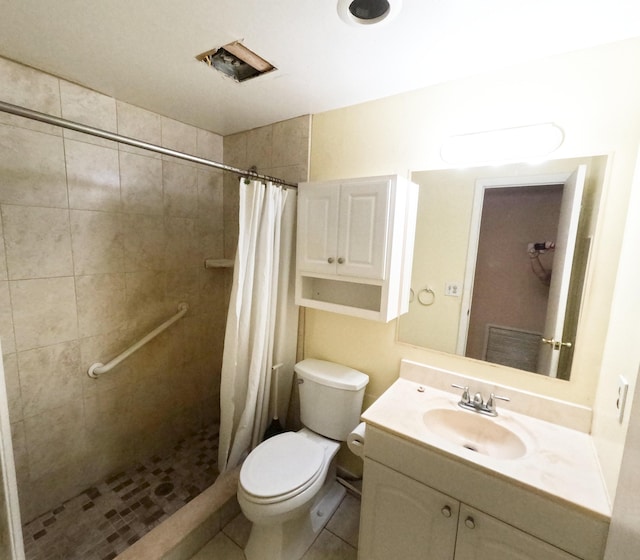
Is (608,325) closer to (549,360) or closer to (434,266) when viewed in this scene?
(549,360)

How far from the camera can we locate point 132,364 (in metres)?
1.81

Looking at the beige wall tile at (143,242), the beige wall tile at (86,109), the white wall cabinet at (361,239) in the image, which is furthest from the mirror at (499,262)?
the beige wall tile at (86,109)

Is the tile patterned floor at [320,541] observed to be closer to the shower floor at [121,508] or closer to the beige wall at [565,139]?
the shower floor at [121,508]

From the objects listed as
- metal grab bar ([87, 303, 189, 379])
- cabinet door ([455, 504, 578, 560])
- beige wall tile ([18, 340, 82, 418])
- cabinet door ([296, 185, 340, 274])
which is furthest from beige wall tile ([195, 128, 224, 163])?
cabinet door ([455, 504, 578, 560])

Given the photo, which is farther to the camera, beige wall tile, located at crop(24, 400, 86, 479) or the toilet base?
beige wall tile, located at crop(24, 400, 86, 479)

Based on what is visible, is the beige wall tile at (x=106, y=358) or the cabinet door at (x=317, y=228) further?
the beige wall tile at (x=106, y=358)

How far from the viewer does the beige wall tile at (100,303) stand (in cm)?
157

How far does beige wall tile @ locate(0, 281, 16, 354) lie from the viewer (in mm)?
1320

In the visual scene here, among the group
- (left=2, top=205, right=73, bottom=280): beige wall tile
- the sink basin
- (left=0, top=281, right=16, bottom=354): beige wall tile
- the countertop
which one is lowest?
the sink basin

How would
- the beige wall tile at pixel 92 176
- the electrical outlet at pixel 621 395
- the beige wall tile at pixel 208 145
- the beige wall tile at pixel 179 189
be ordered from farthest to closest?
1. the beige wall tile at pixel 208 145
2. the beige wall tile at pixel 179 189
3. the beige wall tile at pixel 92 176
4. the electrical outlet at pixel 621 395

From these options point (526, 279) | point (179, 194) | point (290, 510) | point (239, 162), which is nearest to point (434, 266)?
point (526, 279)

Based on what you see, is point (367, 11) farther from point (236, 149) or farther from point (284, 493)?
point (284, 493)

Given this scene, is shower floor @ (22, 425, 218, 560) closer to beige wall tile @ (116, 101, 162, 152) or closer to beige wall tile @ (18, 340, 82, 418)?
beige wall tile @ (18, 340, 82, 418)

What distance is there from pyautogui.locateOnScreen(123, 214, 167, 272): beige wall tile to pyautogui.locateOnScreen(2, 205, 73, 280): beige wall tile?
268mm
